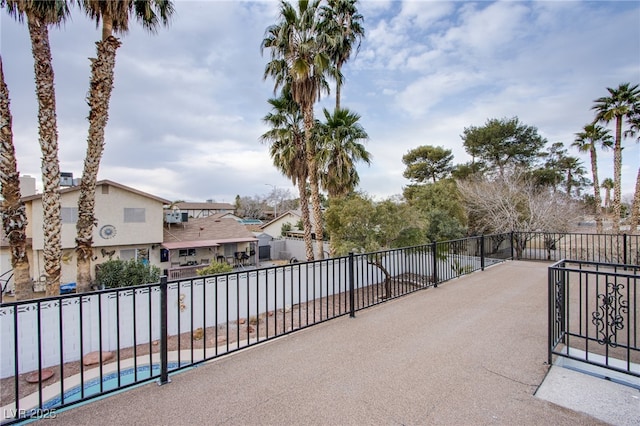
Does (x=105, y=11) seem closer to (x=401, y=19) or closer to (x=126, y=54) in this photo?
(x=126, y=54)

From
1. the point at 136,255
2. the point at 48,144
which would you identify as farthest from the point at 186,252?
the point at 48,144

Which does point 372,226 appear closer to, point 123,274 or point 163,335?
point 163,335

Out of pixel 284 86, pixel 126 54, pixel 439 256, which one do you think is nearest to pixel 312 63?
pixel 284 86

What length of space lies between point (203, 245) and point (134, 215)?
3.75 metres

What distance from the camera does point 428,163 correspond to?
24859 mm

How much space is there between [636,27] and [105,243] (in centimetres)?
1996

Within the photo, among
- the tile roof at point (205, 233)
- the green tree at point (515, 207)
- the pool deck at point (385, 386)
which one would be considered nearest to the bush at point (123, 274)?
the tile roof at point (205, 233)

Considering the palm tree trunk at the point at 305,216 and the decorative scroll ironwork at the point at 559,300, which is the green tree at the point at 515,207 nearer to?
the palm tree trunk at the point at 305,216

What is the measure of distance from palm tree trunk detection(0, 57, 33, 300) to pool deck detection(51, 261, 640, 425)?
7.89 metres

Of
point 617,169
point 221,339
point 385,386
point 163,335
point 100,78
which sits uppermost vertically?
point 100,78

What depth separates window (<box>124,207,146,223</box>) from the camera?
14.5 meters

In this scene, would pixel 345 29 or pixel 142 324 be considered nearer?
pixel 142 324

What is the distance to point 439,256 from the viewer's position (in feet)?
21.7

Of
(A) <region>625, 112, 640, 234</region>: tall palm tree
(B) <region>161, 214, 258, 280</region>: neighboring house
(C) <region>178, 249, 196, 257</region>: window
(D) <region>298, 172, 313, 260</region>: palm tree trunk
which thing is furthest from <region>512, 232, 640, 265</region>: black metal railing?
(C) <region>178, 249, 196, 257</region>: window
